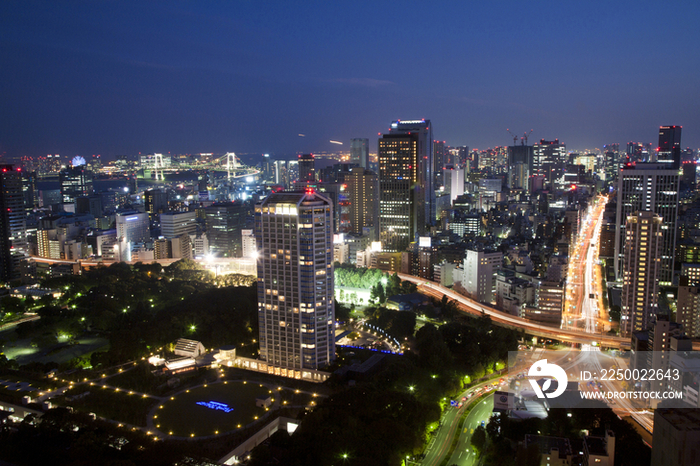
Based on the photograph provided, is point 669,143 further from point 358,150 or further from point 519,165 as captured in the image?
point 519,165

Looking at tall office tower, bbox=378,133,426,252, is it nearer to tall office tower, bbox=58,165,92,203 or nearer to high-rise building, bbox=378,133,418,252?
high-rise building, bbox=378,133,418,252

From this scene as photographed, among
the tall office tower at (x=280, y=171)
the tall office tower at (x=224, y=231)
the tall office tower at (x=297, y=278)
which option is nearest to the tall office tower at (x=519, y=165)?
the tall office tower at (x=280, y=171)

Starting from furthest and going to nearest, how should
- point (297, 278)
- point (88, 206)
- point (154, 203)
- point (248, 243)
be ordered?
point (154, 203), point (88, 206), point (248, 243), point (297, 278)

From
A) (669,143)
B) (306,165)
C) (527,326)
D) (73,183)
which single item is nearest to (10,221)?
(306,165)

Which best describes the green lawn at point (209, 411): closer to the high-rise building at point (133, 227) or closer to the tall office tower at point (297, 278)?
the tall office tower at point (297, 278)

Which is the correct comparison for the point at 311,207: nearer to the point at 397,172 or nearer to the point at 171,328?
the point at 171,328
